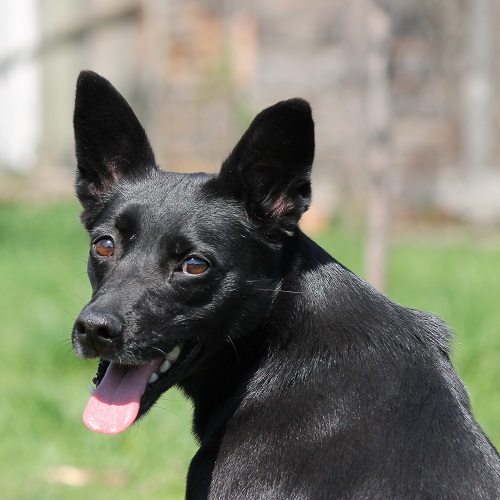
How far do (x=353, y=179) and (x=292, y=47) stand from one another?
186 cm

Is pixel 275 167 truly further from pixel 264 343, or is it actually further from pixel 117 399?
pixel 117 399

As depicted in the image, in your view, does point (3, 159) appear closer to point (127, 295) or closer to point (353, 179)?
point (353, 179)

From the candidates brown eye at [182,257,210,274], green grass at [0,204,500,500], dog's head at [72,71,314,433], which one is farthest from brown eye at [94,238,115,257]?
green grass at [0,204,500,500]

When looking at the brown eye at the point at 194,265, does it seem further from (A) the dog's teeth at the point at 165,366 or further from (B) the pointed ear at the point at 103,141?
(B) the pointed ear at the point at 103,141

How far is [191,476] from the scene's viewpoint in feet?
9.77

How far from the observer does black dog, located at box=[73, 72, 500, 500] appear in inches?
110

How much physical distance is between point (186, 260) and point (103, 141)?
606 millimetres

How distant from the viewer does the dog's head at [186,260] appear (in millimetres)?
2926

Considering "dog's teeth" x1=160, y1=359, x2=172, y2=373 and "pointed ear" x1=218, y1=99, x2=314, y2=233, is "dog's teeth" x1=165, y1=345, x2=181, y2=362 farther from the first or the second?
"pointed ear" x1=218, y1=99, x2=314, y2=233

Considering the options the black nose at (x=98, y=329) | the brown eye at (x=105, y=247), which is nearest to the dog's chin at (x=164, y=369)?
the black nose at (x=98, y=329)

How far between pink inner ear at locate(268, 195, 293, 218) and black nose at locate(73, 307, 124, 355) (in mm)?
601

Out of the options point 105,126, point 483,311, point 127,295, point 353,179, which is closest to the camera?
point 127,295

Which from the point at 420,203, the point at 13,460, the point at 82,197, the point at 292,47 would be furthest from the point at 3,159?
the point at 82,197

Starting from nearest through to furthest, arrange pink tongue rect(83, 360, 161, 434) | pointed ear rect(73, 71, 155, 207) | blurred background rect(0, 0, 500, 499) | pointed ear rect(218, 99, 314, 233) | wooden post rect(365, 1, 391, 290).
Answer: pink tongue rect(83, 360, 161, 434)
pointed ear rect(218, 99, 314, 233)
pointed ear rect(73, 71, 155, 207)
wooden post rect(365, 1, 391, 290)
blurred background rect(0, 0, 500, 499)
